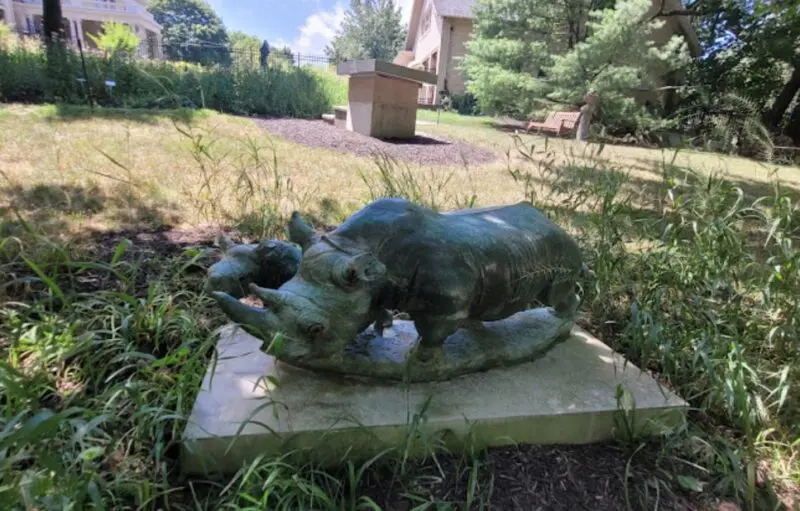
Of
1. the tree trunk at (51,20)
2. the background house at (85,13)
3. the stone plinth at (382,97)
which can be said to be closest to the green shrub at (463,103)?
the stone plinth at (382,97)

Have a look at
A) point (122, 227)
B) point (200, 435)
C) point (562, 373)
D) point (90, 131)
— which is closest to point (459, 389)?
point (562, 373)

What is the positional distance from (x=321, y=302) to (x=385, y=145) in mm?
7340

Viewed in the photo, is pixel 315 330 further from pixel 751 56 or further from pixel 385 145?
pixel 751 56

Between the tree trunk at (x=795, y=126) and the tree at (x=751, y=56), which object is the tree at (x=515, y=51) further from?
the tree trunk at (x=795, y=126)

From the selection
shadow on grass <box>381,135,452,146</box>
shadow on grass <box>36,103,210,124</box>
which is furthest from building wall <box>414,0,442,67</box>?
shadow on grass <box>36,103,210,124</box>

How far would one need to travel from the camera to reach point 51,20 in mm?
10836

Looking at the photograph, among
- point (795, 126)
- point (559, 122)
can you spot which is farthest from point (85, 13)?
point (795, 126)

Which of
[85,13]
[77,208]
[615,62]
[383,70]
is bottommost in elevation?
[77,208]

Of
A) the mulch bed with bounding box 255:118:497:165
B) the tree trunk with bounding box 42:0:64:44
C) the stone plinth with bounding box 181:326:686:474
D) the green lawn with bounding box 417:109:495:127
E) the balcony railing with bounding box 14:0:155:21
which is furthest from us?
the balcony railing with bounding box 14:0:155:21

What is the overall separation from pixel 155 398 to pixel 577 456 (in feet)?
5.74

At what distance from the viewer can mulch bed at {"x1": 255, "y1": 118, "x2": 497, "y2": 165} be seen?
793 centimetres

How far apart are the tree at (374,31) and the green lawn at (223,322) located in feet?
222

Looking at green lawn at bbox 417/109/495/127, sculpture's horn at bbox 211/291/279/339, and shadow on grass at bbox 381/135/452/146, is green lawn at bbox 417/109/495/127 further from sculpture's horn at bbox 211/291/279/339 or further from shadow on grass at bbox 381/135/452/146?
sculpture's horn at bbox 211/291/279/339

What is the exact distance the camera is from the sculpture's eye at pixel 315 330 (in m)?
1.69
